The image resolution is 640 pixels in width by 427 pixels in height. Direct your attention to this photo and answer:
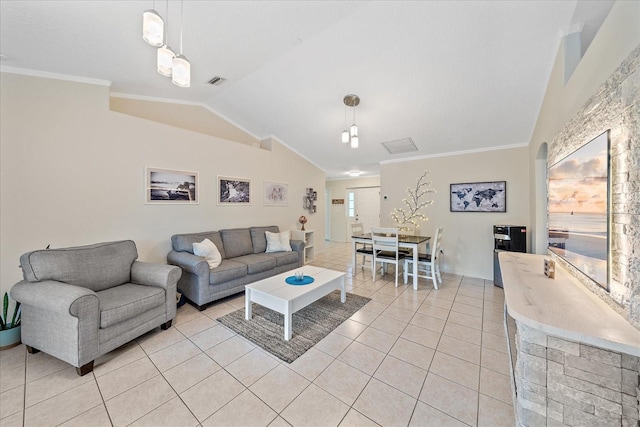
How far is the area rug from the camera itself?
6.95ft

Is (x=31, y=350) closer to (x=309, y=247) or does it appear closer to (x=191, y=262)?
(x=191, y=262)

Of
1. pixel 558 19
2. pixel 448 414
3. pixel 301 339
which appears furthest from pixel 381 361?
pixel 558 19

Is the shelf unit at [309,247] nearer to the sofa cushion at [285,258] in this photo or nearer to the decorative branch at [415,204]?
the sofa cushion at [285,258]

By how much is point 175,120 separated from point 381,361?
427cm

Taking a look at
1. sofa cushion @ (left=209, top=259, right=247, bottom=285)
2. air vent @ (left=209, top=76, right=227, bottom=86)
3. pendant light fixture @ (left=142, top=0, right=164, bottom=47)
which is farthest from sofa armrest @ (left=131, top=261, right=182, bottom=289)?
air vent @ (left=209, top=76, right=227, bottom=86)

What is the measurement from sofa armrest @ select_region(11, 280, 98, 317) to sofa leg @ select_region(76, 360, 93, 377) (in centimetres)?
42

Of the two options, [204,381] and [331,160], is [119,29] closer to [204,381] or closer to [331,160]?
[204,381]

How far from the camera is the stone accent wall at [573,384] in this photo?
0.95m

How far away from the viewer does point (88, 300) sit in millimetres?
1756

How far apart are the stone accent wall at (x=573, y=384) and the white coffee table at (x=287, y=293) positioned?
65.9 inches

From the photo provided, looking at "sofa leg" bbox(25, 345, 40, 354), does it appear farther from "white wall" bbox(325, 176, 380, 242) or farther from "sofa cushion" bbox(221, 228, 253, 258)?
"white wall" bbox(325, 176, 380, 242)

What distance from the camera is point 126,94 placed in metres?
3.21

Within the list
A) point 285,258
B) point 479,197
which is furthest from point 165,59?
point 479,197

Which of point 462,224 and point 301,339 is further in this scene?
point 462,224
